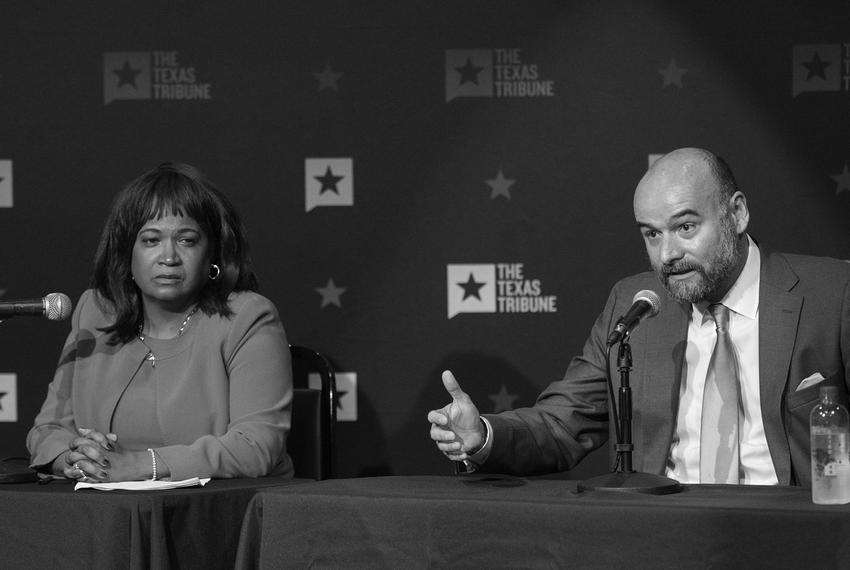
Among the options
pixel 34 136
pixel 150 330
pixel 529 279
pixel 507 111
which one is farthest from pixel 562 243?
pixel 34 136

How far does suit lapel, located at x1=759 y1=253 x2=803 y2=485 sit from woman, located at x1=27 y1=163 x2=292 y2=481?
126 cm

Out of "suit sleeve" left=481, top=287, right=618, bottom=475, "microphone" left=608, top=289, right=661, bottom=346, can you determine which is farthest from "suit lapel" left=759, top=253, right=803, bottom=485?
"microphone" left=608, top=289, right=661, bottom=346

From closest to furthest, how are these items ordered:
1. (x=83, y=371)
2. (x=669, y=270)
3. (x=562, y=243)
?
1. (x=669, y=270)
2. (x=83, y=371)
3. (x=562, y=243)

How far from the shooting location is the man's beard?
2.74 metres

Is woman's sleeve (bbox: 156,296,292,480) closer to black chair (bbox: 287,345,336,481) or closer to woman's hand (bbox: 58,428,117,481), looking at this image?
woman's hand (bbox: 58,428,117,481)

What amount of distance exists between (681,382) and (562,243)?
3.52 ft

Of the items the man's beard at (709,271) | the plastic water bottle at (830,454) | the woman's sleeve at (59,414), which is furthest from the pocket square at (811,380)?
the woman's sleeve at (59,414)

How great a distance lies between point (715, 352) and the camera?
278cm

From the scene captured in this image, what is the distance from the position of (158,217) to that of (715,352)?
1.58 metres

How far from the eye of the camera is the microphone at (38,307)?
2.62m

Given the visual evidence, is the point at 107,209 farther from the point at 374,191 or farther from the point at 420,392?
the point at 420,392

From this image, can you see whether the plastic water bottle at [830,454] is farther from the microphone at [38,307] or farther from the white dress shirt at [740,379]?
the microphone at [38,307]

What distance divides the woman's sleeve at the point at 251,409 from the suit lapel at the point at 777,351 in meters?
1.26

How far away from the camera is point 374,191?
12.7 feet
